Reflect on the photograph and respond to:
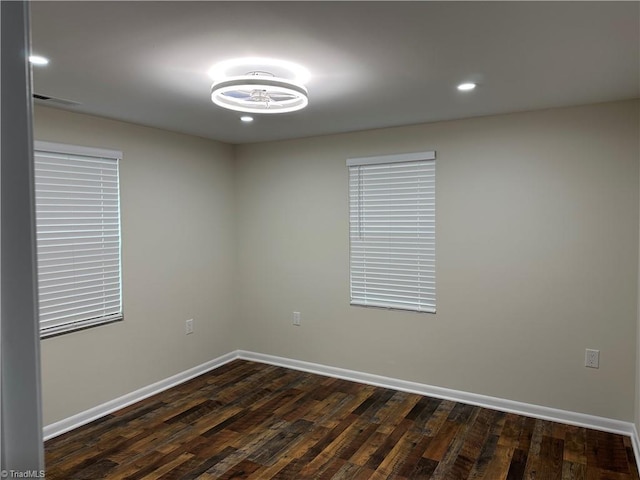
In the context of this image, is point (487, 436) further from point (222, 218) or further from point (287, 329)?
point (222, 218)

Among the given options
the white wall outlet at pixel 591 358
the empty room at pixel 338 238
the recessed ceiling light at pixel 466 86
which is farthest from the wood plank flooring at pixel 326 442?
the recessed ceiling light at pixel 466 86

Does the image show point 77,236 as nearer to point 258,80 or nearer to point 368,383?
point 258,80

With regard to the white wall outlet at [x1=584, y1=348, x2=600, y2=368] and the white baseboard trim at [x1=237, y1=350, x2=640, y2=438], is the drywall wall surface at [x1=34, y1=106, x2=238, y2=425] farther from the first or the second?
the white wall outlet at [x1=584, y1=348, x2=600, y2=368]

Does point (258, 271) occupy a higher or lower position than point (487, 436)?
higher

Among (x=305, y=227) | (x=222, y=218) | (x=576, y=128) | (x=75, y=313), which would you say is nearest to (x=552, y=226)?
(x=576, y=128)

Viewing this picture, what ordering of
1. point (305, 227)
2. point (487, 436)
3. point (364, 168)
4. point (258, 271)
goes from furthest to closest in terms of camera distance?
point (258, 271) < point (305, 227) < point (364, 168) < point (487, 436)

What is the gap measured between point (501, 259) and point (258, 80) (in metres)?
2.35

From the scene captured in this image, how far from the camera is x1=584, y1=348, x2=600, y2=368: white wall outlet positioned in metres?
3.21

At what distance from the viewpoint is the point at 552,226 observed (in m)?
3.31

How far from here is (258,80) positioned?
2.30 metres

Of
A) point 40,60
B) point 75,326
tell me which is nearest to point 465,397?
point 75,326

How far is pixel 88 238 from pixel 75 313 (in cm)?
58

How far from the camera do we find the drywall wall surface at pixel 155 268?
3307mm

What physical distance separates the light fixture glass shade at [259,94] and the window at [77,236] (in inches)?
55.2
